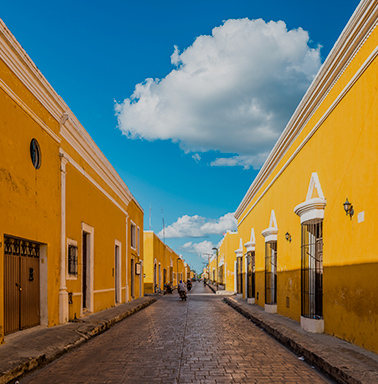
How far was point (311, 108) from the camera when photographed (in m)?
11.4

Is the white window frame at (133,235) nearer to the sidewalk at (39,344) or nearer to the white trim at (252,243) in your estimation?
the white trim at (252,243)

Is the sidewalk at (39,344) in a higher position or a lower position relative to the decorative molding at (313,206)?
lower

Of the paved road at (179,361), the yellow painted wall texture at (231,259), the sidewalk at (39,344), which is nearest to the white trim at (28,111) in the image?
the sidewalk at (39,344)

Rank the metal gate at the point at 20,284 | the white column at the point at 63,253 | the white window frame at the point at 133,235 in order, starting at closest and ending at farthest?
the metal gate at the point at 20,284 < the white column at the point at 63,253 < the white window frame at the point at 133,235

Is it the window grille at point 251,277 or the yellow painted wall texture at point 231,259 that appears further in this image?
Result: the yellow painted wall texture at point 231,259

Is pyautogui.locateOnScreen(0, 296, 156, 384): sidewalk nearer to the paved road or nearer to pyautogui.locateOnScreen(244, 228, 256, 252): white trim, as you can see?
the paved road

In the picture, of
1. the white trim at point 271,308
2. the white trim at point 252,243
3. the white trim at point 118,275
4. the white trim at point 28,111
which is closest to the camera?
the white trim at point 28,111

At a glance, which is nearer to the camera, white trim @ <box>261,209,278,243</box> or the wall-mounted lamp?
the wall-mounted lamp

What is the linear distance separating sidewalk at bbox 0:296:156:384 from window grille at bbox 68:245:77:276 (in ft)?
4.45

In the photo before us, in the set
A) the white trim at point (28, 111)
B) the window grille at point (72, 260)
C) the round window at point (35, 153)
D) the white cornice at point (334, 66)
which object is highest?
the white cornice at point (334, 66)

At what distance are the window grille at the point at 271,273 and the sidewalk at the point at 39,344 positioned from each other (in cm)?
669

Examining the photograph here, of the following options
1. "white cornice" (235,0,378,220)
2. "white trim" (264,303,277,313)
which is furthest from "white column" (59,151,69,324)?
"white trim" (264,303,277,313)

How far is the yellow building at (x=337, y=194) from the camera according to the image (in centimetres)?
765

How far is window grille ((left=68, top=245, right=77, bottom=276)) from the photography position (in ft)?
42.1
